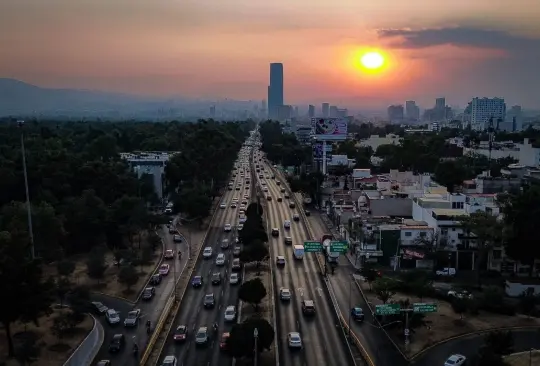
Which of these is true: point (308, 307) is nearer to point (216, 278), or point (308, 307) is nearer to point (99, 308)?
point (216, 278)

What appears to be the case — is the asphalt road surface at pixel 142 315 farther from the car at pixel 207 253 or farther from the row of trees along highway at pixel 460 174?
the row of trees along highway at pixel 460 174

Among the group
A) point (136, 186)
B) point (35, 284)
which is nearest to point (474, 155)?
point (136, 186)

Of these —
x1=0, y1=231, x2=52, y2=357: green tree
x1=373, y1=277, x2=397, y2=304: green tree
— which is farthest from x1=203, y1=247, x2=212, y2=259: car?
x1=0, y1=231, x2=52, y2=357: green tree

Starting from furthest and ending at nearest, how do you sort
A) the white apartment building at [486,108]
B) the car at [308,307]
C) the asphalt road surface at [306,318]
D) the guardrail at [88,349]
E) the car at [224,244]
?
the white apartment building at [486,108] → the car at [224,244] → the car at [308,307] → the asphalt road surface at [306,318] → the guardrail at [88,349]

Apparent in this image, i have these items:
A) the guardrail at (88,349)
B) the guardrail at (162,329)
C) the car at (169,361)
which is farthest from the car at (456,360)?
the guardrail at (88,349)

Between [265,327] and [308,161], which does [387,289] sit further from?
[308,161]

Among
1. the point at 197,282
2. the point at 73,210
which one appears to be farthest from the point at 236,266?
the point at 73,210
